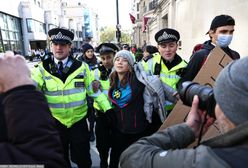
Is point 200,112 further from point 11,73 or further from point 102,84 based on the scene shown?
point 102,84

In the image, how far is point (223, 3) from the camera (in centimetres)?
638

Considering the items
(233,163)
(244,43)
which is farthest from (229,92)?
(244,43)

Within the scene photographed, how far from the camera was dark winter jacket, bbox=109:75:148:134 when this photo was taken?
9.03 ft

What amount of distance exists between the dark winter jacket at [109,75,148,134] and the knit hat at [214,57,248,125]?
71.9 inches

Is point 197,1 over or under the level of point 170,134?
over

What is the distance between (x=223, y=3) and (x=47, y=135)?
6.52 m

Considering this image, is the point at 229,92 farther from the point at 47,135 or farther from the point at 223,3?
the point at 223,3

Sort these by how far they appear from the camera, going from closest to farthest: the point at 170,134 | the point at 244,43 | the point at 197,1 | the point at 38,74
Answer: the point at 170,134 < the point at 38,74 < the point at 244,43 < the point at 197,1

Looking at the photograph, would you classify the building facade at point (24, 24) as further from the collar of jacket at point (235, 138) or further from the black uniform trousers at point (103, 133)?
the collar of jacket at point (235, 138)

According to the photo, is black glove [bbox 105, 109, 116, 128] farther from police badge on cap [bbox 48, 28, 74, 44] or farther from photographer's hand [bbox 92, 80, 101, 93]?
police badge on cap [bbox 48, 28, 74, 44]

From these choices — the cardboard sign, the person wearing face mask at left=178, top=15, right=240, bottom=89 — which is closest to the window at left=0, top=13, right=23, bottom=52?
the person wearing face mask at left=178, top=15, right=240, bottom=89

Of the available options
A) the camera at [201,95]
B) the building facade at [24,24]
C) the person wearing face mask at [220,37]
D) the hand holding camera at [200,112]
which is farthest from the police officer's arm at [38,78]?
the building facade at [24,24]

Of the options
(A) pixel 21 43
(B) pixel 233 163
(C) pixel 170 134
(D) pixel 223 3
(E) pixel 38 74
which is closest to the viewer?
(B) pixel 233 163

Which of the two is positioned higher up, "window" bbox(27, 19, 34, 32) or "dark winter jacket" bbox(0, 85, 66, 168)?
"window" bbox(27, 19, 34, 32)
